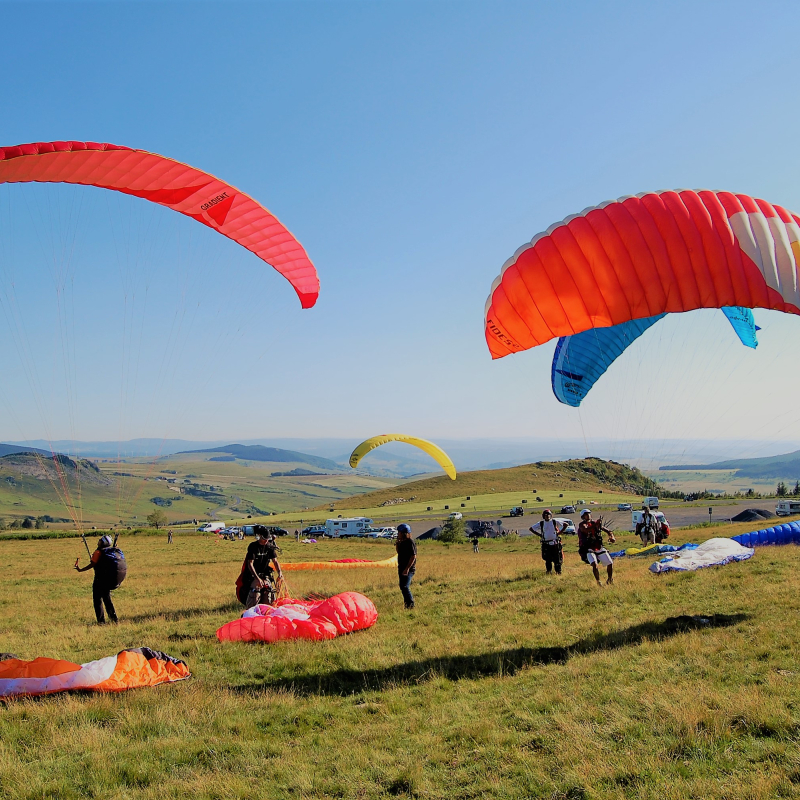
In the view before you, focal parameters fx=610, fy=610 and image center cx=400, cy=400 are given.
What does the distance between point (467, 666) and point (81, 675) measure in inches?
163

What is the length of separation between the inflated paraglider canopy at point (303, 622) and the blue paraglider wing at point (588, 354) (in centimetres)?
727

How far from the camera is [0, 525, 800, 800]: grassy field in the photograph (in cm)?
423

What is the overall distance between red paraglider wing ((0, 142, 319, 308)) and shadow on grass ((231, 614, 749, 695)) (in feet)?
25.6

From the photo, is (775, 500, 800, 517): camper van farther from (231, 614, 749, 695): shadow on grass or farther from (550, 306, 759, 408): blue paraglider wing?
(231, 614, 749, 695): shadow on grass

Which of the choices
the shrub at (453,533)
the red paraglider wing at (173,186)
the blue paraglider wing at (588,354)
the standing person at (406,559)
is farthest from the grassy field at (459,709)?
the shrub at (453,533)

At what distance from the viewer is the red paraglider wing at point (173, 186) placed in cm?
890

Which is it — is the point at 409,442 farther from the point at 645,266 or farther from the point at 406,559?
the point at 645,266

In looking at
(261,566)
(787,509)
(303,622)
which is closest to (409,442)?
(261,566)

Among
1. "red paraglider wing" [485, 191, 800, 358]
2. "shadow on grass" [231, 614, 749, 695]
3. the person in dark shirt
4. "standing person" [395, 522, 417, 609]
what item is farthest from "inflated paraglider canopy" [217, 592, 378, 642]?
"red paraglider wing" [485, 191, 800, 358]

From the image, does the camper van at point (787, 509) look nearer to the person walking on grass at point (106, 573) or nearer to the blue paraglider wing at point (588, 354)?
the blue paraglider wing at point (588, 354)

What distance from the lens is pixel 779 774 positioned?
3.88 meters

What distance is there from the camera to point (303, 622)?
8625 millimetres

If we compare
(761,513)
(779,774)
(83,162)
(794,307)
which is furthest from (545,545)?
(761,513)

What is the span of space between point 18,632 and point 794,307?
13.0m
